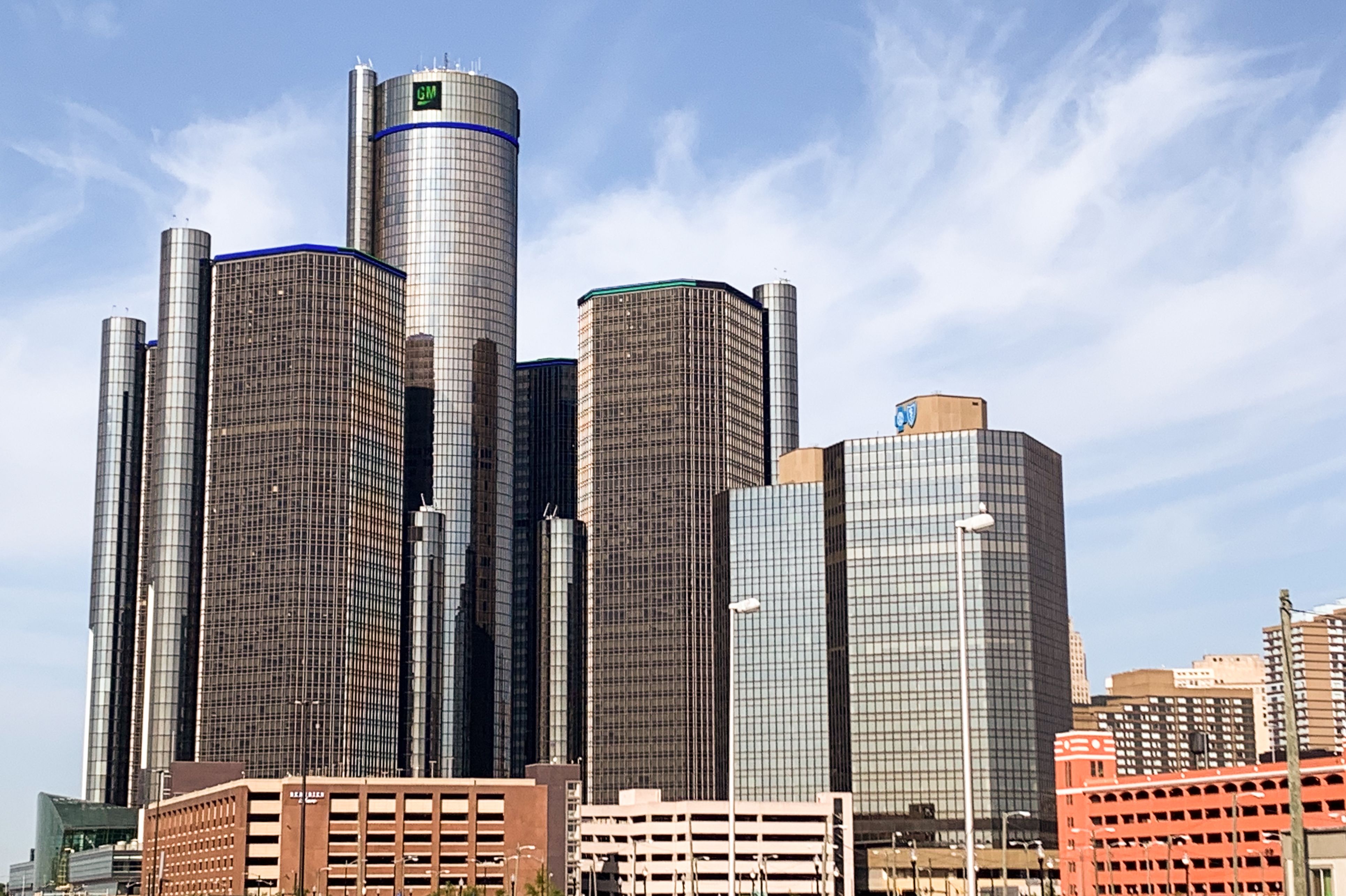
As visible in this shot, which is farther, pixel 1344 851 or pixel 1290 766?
pixel 1344 851

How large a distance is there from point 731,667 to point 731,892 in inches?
383

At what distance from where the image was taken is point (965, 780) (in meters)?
54.2

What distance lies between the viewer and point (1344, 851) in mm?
51719

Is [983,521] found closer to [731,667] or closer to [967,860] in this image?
[967,860]

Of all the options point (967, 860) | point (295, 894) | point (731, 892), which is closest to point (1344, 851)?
point (967, 860)

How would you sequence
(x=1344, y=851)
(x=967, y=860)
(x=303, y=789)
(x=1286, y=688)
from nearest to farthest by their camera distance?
1. (x=1286, y=688)
2. (x=1344, y=851)
3. (x=967, y=860)
4. (x=303, y=789)

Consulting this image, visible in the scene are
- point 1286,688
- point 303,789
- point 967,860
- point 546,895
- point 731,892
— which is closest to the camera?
point 1286,688

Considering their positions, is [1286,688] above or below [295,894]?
above

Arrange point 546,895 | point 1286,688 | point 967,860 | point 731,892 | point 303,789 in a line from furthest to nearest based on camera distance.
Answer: point 546,895
point 303,789
point 731,892
point 967,860
point 1286,688

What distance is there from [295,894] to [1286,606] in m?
155

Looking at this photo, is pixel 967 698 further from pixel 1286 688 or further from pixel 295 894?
pixel 295 894

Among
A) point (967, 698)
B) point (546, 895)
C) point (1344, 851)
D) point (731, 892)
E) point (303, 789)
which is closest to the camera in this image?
point (1344, 851)

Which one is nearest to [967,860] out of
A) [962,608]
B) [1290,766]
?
[962,608]

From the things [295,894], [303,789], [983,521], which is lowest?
[295,894]
